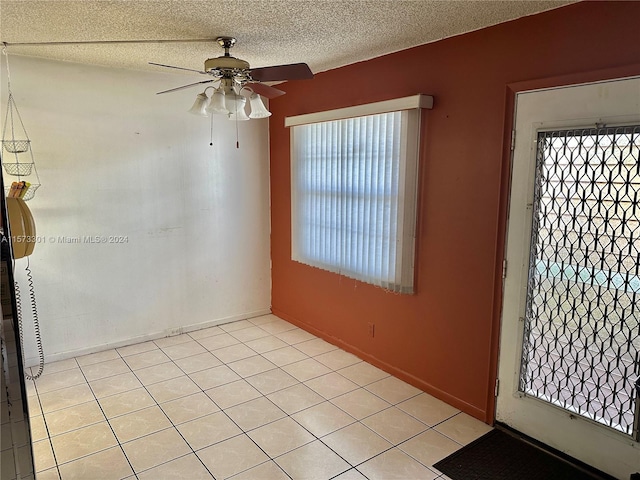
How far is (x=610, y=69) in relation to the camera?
203cm

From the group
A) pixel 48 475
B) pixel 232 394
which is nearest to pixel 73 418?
pixel 48 475

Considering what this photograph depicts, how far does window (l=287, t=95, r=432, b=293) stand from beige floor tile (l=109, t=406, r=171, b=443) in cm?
174

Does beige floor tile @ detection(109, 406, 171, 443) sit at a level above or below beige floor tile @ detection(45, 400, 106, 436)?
below

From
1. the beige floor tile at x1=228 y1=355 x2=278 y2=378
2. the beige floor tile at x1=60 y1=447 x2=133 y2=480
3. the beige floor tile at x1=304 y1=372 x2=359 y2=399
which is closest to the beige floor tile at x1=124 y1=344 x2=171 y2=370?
the beige floor tile at x1=228 y1=355 x2=278 y2=378

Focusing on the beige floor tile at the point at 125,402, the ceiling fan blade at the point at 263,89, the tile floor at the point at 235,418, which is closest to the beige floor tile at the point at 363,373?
the tile floor at the point at 235,418

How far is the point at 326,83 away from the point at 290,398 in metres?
2.55

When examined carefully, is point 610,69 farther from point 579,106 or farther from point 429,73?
point 429,73

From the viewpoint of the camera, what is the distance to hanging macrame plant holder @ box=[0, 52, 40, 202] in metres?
3.17

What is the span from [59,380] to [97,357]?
16.8 inches

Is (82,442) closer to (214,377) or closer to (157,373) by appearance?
(157,373)

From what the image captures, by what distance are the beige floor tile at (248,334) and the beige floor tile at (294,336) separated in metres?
0.17

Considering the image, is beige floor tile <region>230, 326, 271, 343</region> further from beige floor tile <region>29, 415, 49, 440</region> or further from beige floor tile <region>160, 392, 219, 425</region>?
beige floor tile <region>29, 415, 49, 440</region>

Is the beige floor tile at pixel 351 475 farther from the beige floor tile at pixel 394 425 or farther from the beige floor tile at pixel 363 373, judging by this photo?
the beige floor tile at pixel 363 373

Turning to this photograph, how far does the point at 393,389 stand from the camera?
3.14 metres
